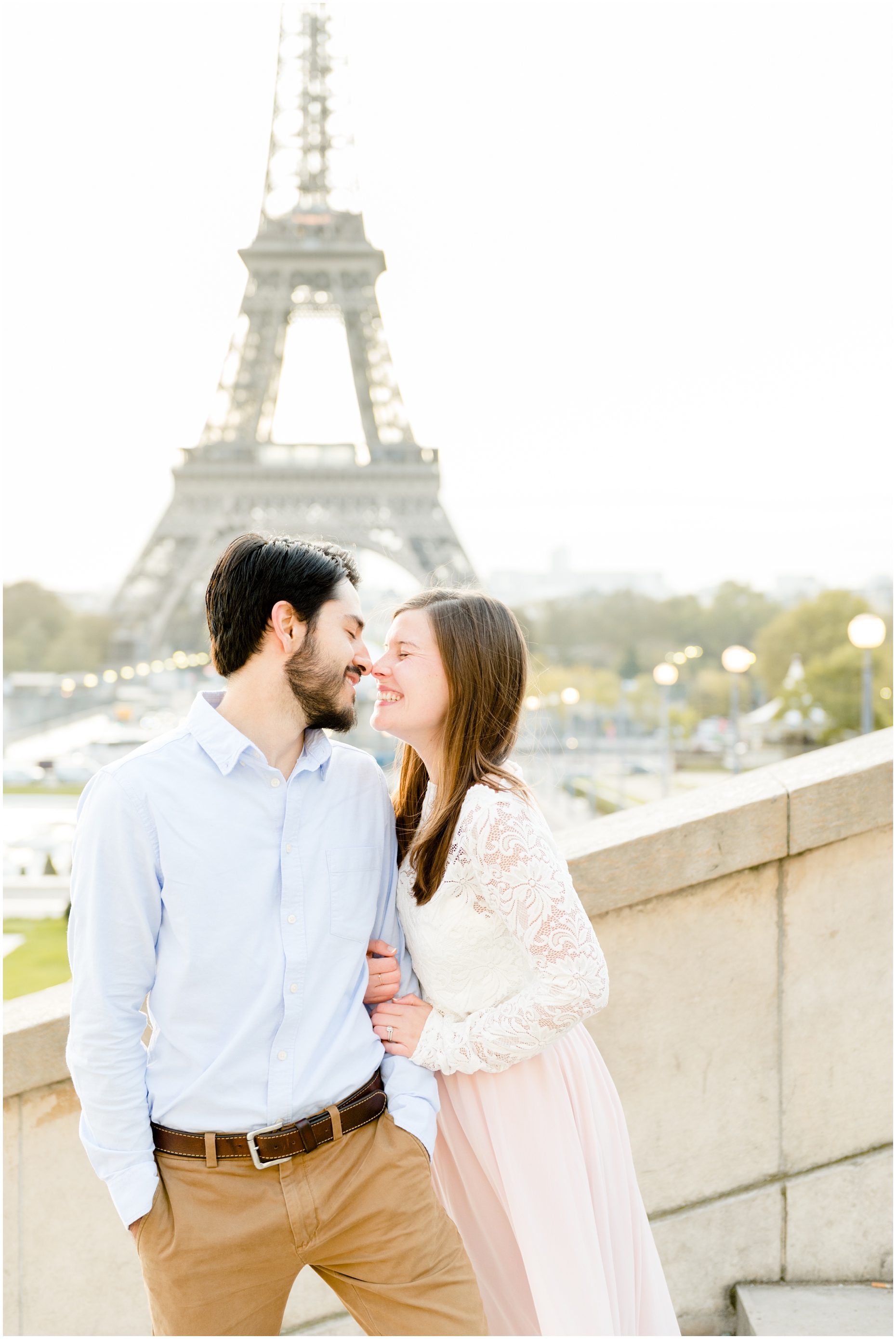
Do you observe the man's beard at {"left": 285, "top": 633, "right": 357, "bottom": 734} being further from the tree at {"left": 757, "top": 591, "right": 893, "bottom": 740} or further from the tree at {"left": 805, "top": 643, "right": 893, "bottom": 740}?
the tree at {"left": 805, "top": 643, "right": 893, "bottom": 740}

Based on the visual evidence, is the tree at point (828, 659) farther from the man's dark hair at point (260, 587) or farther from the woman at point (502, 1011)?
the man's dark hair at point (260, 587)

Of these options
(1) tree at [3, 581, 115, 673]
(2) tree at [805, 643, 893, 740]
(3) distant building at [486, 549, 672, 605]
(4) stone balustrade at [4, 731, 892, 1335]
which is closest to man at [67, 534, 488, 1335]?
(4) stone balustrade at [4, 731, 892, 1335]

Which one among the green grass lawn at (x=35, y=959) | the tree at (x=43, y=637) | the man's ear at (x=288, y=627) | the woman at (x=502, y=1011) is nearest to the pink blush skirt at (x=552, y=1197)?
the woman at (x=502, y=1011)

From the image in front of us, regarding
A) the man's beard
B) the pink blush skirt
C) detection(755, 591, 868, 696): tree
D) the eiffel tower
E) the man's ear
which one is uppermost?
the eiffel tower

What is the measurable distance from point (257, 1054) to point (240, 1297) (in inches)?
15.9

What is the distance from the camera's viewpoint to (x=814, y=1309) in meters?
2.41

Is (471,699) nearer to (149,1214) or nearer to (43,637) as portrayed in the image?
(149,1214)

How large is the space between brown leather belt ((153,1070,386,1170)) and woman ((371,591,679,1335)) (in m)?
0.18

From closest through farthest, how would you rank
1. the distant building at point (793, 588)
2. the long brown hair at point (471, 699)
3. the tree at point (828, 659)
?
the long brown hair at point (471, 699), the tree at point (828, 659), the distant building at point (793, 588)

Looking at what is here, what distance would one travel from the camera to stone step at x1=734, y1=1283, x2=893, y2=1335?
233 centimetres

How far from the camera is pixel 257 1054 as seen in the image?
1.74 m

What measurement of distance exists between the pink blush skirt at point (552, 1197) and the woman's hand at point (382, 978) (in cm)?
21

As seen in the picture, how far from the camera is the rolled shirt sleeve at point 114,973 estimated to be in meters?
1.68

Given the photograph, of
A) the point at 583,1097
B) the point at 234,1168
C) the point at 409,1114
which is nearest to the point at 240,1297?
the point at 234,1168
